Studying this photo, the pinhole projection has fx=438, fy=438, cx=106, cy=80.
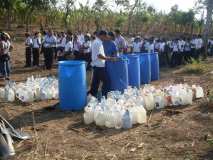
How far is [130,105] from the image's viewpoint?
7.47 m

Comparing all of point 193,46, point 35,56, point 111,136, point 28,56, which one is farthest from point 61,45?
point 111,136

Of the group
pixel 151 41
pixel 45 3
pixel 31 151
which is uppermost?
pixel 45 3

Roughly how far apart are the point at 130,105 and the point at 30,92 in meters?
2.81

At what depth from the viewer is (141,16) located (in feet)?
138

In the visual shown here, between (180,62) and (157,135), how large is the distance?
13.0 metres

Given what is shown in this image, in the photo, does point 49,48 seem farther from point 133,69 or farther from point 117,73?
point 117,73

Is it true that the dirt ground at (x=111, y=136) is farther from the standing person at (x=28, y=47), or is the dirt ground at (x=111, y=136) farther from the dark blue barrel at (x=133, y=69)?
the standing person at (x=28, y=47)

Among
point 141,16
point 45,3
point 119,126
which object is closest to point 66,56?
point 119,126

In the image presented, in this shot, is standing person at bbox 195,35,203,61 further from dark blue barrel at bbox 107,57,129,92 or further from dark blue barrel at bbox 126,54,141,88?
dark blue barrel at bbox 107,57,129,92

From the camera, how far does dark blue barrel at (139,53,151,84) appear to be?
1200 centimetres

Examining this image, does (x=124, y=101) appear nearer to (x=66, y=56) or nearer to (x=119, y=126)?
(x=119, y=126)

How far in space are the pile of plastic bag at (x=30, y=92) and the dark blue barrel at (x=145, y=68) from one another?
9.85 feet

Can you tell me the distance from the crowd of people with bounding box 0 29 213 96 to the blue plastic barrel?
21.0 inches

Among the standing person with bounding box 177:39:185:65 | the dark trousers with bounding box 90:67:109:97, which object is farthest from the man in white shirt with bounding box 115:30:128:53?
the standing person with bounding box 177:39:185:65
